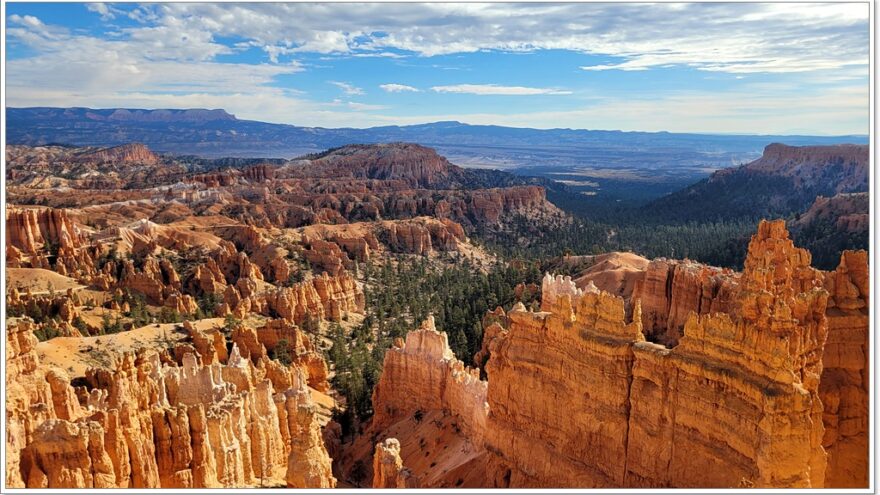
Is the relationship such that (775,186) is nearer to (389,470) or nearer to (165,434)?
(389,470)

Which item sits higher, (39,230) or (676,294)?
(676,294)

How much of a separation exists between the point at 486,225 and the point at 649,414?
105 meters

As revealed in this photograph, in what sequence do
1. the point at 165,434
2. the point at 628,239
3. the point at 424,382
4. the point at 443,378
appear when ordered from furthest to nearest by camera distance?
the point at 628,239 < the point at 424,382 < the point at 443,378 < the point at 165,434

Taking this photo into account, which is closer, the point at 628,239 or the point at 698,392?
the point at 698,392

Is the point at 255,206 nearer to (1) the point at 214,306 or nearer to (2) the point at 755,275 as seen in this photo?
(1) the point at 214,306

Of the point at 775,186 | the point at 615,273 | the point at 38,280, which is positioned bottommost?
the point at 38,280

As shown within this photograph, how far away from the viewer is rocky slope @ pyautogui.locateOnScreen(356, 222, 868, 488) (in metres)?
15.8

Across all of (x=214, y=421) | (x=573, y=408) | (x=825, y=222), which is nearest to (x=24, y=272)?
(x=214, y=421)

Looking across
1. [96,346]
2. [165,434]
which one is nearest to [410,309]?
[96,346]

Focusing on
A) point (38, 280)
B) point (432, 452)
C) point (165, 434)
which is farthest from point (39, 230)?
point (165, 434)

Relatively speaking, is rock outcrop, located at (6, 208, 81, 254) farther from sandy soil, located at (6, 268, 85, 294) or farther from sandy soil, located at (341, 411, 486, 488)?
sandy soil, located at (341, 411, 486, 488)

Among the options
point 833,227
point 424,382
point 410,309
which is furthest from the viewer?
point 833,227

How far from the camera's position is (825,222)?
275ft

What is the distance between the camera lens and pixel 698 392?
1744 cm
